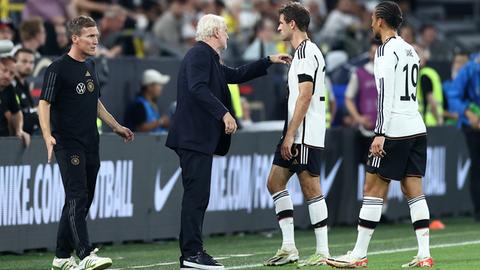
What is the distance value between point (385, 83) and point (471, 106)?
259 inches

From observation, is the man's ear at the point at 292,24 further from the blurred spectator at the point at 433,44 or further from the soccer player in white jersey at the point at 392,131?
the blurred spectator at the point at 433,44

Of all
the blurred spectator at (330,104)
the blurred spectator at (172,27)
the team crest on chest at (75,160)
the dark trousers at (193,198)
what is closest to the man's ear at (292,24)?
the dark trousers at (193,198)

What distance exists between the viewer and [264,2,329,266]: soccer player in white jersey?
1097 cm

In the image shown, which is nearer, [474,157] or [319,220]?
[319,220]

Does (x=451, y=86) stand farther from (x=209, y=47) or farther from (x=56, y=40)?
(x=209, y=47)

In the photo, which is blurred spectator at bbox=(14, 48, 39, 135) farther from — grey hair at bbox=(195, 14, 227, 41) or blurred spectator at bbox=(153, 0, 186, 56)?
blurred spectator at bbox=(153, 0, 186, 56)

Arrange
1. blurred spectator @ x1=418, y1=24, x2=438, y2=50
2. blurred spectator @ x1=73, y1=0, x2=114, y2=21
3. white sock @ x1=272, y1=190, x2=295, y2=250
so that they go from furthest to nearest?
blurred spectator @ x1=418, y1=24, x2=438, y2=50
blurred spectator @ x1=73, y1=0, x2=114, y2=21
white sock @ x1=272, y1=190, x2=295, y2=250

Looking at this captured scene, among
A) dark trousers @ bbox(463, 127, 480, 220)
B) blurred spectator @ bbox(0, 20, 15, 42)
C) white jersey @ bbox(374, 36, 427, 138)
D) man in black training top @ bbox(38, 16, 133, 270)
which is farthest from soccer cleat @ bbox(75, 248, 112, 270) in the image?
dark trousers @ bbox(463, 127, 480, 220)

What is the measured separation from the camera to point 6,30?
14.8m

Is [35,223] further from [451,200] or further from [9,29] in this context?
[451,200]

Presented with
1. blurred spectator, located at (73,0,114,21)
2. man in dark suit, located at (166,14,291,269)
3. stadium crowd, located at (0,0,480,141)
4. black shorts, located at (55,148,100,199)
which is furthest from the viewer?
blurred spectator, located at (73,0,114,21)

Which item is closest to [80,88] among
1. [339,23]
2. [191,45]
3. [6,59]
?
[6,59]

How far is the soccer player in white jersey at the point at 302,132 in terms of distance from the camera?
10969 millimetres

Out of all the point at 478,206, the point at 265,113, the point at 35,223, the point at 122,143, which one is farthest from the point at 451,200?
the point at 35,223
